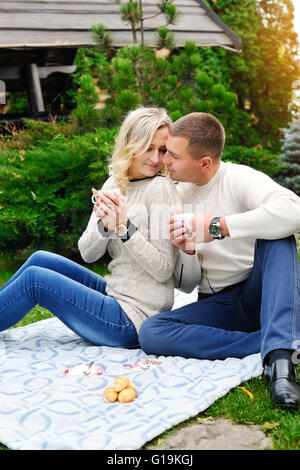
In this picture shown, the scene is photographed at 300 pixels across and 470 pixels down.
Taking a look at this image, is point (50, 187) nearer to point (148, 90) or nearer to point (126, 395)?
point (148, 90)

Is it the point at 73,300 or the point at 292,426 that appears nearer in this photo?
the point at 292,426

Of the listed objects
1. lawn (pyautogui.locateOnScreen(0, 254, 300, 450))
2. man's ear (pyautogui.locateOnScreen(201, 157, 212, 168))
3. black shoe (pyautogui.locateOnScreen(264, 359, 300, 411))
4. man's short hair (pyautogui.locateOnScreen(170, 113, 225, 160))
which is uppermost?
man's short hair (pyautogui.locateOnScreen(170, 113, 225, 160))

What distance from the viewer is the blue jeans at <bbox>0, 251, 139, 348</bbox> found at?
9.80 ft

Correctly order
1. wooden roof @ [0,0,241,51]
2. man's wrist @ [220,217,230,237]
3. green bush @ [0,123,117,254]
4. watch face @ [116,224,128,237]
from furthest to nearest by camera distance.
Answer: wooden roof @ [0,0,241,51] → green bush @ [0,123,117,254] → watch face @ [116,224,128,237] → man's wrist @ [220,217,230,237]

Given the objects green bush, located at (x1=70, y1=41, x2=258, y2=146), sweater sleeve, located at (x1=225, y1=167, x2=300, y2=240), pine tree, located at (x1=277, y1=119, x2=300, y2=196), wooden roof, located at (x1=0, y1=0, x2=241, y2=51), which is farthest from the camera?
pine tree, located at (x1=277, y1=119, x2=300, y2=196)

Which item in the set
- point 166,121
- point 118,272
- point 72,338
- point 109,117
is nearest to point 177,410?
point 118,272

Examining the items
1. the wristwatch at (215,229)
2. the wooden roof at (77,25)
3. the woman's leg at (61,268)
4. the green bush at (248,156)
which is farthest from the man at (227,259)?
the wooden roof at (77,25)

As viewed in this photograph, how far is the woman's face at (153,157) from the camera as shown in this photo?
303 cm

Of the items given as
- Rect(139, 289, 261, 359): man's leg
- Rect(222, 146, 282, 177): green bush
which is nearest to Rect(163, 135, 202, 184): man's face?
Rect(139, 289, 261, 359): man's leg

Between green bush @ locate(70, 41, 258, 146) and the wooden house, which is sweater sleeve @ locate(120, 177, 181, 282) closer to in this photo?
green bush @ locate(70, 41, 258, 146)

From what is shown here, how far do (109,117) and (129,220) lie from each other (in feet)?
11.2

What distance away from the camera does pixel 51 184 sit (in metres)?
5.50

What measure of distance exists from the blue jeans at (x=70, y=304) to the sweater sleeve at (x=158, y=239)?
0.32m

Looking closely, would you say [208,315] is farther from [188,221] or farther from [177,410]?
[177,410]
